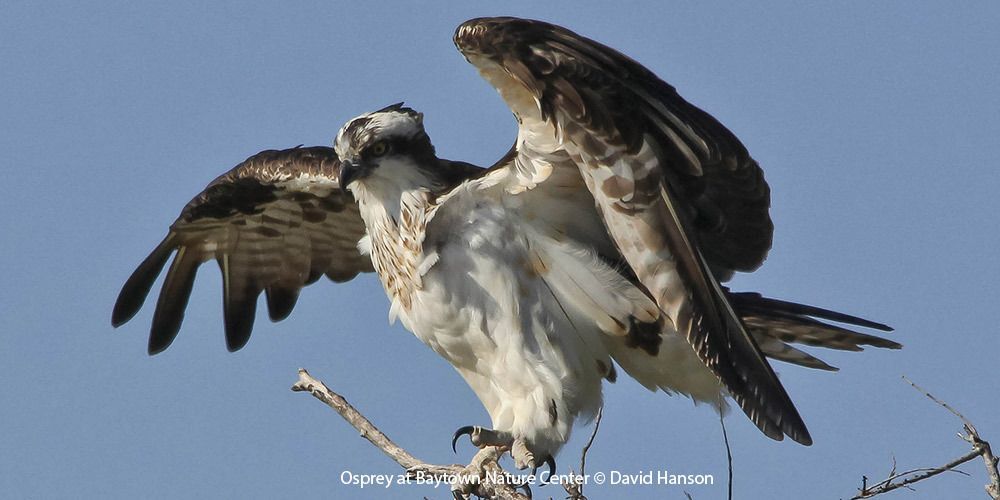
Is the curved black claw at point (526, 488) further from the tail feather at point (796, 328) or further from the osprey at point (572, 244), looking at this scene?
the tail feather at point (796, 328)

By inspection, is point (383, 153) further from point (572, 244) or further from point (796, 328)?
point (796, 328)

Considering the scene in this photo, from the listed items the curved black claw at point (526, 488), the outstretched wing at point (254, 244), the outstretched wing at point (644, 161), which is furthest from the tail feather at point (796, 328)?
the outstretched wing at point (254, 244)

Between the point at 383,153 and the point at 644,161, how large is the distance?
1.60m

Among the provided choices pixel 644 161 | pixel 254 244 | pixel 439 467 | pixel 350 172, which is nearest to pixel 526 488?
pixel 439 467

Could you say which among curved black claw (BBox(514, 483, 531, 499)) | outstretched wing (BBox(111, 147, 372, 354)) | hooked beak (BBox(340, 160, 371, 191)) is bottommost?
curved black claw (BBox(514, 483, 531, 499))

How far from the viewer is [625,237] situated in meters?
6.83

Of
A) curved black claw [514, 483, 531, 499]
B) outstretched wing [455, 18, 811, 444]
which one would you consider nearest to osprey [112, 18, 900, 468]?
outstretched wing [455, 18, 811, 444]

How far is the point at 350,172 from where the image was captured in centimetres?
754

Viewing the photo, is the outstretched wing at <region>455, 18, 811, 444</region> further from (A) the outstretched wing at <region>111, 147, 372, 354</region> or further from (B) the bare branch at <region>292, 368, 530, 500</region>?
(A) the outstretched wing at <region>111, 147, 372, 354</region>

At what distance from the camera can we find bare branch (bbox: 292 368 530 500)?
7.02 meters

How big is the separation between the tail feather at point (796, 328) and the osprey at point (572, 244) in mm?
10

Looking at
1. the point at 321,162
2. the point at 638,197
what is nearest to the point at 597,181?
the point at 638,197

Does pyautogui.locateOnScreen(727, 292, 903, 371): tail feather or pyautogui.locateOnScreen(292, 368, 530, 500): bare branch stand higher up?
pyautogui.locateOnScreen(727, 292, 903, 371): tail feather

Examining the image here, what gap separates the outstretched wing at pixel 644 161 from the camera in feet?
20.9
